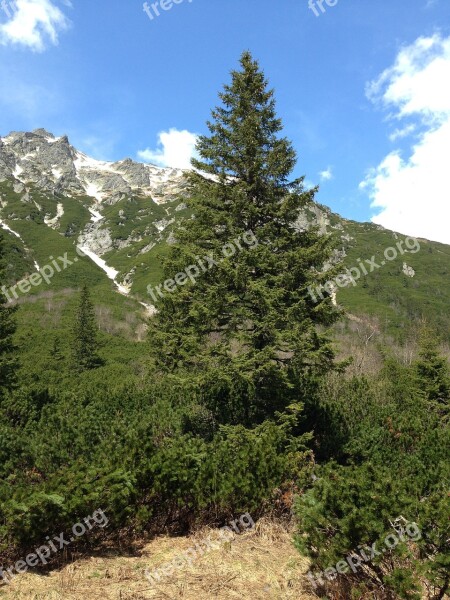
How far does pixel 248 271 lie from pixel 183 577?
7479 millimetres

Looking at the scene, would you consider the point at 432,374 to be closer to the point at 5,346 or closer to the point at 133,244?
the point at 5,346

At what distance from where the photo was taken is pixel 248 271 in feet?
36.7

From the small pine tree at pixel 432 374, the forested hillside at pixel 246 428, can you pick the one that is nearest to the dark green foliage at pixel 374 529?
the forested hillside at pixel 246 428

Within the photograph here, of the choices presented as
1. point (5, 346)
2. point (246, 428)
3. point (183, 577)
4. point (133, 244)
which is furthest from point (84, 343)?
point (133, 244)

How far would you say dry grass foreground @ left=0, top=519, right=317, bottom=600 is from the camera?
4777mm

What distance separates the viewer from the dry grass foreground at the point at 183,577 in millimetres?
4777

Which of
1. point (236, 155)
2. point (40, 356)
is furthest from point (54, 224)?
point (236, 155)

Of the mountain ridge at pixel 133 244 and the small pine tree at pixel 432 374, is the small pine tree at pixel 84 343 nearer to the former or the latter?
the small pine tree at pixel 432 374

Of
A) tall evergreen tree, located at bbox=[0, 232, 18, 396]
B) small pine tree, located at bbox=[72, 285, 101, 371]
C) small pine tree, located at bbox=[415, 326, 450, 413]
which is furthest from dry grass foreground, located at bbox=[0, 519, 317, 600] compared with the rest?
small pine tree, located at bbox=[72, 285, 101, 371]

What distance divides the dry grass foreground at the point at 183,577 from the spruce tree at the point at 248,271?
176 inches

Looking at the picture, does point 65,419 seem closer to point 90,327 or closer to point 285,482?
point 285,482

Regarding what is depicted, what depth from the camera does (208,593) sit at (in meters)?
4.95

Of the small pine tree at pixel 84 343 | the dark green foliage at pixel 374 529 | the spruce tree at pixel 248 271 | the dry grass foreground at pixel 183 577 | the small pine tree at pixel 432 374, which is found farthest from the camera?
the small pine tree at pixel 84 343

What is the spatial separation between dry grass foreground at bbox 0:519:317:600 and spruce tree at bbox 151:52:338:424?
14.6 ft
